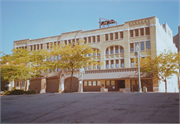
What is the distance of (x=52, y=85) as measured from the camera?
5041 cm

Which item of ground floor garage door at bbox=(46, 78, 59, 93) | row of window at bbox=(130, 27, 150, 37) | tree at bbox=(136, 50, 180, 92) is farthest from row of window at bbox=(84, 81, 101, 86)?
row of window at bbox=(130, 27, 150, 37)

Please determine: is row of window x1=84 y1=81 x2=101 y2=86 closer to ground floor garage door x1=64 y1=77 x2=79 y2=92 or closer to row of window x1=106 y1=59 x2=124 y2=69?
ground floor garage door x1=64 y1=77 x2=79 y2=92

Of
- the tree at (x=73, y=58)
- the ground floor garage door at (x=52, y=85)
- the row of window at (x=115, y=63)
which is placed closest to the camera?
the tree at (x=73, y=58)

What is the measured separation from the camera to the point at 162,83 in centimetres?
4150

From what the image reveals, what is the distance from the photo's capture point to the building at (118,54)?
134ft

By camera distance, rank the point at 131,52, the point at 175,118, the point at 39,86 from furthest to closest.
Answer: the point at 39,86, the point at 131,52, the point at 175,118

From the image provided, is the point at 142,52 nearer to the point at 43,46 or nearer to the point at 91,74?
the point at 91,74

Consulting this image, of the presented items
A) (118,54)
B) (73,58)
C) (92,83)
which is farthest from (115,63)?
(73,58)

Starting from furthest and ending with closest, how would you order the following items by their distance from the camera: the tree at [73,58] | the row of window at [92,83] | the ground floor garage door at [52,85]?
the ground floor garage door at [52,85] < the row of window at [92,83] < the tree at [73,58]

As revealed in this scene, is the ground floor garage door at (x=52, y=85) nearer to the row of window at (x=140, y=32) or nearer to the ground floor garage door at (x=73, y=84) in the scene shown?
the ground floor garage door at (x=73, y=84)

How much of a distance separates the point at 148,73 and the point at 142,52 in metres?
4.75

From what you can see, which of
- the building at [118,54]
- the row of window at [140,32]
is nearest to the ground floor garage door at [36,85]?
the building at [118,54]

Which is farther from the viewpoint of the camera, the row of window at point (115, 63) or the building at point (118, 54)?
the row of window at point (115, 63)

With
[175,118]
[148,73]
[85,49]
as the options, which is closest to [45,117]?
[175,118]
